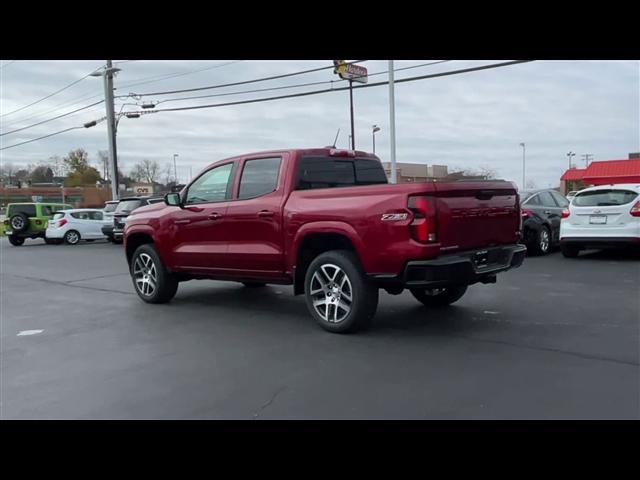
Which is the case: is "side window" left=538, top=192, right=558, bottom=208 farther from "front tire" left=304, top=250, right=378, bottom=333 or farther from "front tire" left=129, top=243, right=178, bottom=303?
"front tire" left=129, top=243, right=178, bottom=303

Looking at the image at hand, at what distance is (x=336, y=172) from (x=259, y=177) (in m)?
0.92

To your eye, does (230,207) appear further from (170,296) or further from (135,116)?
(135,116)

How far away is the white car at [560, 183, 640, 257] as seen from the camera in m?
10.3

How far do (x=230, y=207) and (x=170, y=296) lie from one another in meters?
1.95

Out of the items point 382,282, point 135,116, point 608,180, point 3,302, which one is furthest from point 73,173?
point 382,282

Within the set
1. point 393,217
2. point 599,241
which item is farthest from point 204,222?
point 599,241

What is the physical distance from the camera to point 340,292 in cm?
561

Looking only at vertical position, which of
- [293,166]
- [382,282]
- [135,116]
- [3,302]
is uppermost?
[135,116]

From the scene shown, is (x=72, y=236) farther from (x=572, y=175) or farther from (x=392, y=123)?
(x=572, y=175)

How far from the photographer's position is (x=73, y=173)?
8738 cm

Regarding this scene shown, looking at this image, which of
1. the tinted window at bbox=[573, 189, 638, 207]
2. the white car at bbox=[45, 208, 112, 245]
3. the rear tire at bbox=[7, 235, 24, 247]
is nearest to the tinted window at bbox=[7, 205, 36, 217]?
→ the rear tire at bbox=[7, 235, 24, 247]

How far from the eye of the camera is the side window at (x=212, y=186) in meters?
6.85

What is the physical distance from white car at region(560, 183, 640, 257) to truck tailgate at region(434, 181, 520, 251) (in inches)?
216
